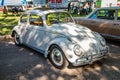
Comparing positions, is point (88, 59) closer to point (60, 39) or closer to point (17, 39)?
point (60, 39)

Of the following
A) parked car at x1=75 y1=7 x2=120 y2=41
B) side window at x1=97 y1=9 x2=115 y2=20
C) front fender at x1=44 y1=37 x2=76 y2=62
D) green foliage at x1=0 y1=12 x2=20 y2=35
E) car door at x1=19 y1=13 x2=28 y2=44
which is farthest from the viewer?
green foliage at x1=0 y1=12 x2=20 y2=35

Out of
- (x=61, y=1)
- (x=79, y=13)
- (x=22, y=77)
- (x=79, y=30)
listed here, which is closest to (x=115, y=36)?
(x=79, y=30)

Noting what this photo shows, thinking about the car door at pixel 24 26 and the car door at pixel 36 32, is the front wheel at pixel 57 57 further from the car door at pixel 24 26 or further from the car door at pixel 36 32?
the car door at pixel 24 26

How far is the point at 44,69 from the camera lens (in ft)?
19.5

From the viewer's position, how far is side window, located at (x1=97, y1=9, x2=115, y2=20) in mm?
8367

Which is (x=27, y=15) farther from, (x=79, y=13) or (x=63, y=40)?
(x=79, y=13)

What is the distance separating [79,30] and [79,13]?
1889 cm

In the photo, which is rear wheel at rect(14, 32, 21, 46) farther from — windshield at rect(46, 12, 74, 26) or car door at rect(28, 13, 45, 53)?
windshield at rect(46, 12, 74, 26)

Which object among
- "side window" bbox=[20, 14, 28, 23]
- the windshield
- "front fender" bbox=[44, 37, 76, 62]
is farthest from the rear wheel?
"front fender" bbox=[44, 37, 76, 62]

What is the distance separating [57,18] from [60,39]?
1457mm

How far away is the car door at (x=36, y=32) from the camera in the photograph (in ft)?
22.2

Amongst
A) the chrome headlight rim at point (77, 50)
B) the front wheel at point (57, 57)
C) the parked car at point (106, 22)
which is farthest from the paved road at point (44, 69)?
the parked car at point (106, 22)

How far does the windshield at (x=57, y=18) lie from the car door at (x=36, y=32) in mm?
259

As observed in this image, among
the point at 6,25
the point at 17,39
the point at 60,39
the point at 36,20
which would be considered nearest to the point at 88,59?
the point at 60,39
